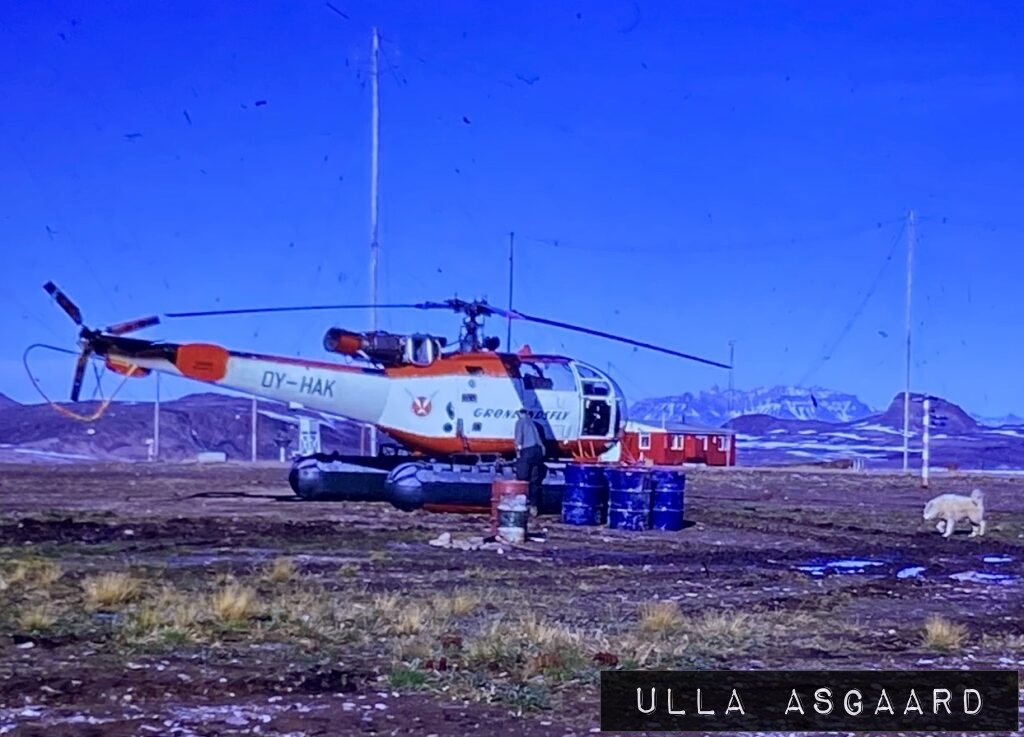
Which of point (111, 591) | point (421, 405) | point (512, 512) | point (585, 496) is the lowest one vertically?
point (111, 591)

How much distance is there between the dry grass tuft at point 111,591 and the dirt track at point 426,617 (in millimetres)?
100

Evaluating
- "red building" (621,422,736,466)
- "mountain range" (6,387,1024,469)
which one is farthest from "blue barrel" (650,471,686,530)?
"mountain range" (6,387,1024,469)

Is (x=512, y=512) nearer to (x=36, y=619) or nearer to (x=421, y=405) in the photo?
(x=421, y=405)

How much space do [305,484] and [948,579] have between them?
1415 centimetres

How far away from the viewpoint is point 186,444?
112188mm

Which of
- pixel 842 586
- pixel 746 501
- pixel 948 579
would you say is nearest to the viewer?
pixel 842 586

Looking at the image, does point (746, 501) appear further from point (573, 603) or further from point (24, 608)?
point (24, 608)

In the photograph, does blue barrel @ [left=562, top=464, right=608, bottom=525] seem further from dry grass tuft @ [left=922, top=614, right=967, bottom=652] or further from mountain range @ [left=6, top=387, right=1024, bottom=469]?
mountain range @ [left=6, top=387, right=1024, bottom=469]

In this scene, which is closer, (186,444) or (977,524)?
(977,524)

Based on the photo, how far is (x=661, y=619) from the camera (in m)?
11.7

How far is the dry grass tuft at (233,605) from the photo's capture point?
11.6 m

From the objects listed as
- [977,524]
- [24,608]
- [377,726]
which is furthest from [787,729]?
[977,524]

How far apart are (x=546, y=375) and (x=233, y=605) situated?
17.0 meters

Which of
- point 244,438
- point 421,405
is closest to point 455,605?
point 421,405
